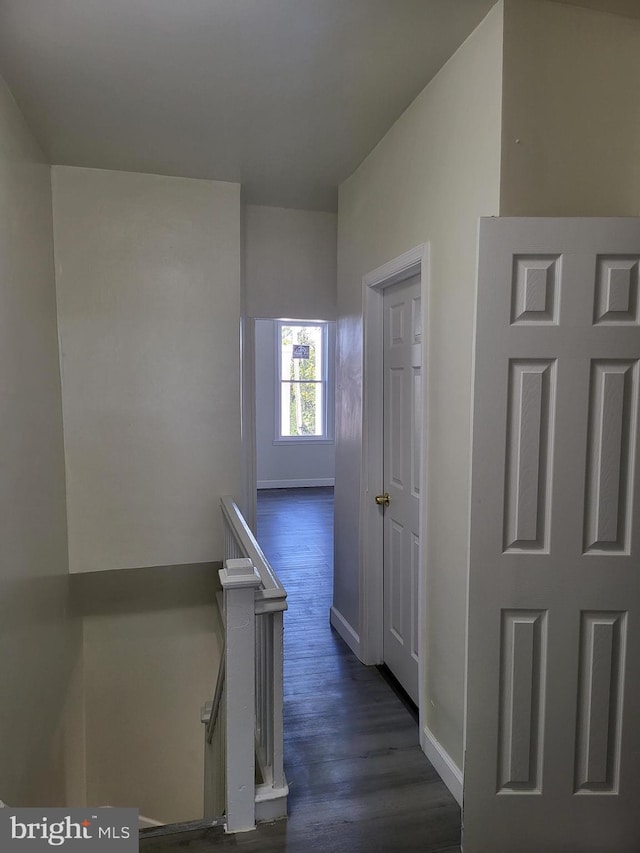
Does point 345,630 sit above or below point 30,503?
below

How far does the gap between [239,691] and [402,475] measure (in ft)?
4.54

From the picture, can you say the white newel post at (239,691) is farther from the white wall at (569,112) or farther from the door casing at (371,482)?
the white wall at (569,112)

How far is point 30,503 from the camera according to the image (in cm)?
267

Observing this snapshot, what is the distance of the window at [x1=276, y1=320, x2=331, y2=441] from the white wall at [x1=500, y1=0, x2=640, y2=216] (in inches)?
259

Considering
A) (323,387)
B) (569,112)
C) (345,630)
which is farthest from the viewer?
(323,387)

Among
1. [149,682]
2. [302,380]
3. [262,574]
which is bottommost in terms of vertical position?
[149,682]

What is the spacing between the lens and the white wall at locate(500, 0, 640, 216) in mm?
1854

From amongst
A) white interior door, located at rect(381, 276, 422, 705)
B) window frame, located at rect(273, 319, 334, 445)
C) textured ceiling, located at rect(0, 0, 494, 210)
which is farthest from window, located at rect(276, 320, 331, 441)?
white interior door, located at rect(381, 276, 422, 705)

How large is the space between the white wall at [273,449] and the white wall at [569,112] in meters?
6.53

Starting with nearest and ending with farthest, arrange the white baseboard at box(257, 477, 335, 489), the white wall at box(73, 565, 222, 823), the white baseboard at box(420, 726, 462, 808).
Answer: the white baseboard at box(420, 726, 462, 808) → the white wall at box(73, 565, 222, 823) → the white baseboard at box(257, 477, 335, 489)

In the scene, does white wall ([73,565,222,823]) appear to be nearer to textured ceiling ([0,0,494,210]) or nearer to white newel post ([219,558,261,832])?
white newel post ([219,558,261,832])

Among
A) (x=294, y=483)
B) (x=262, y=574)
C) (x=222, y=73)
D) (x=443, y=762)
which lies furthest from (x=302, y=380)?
(x=443, y=762)

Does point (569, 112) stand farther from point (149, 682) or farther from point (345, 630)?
point (149, 682)

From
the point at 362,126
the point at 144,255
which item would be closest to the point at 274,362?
the point at 144,255
